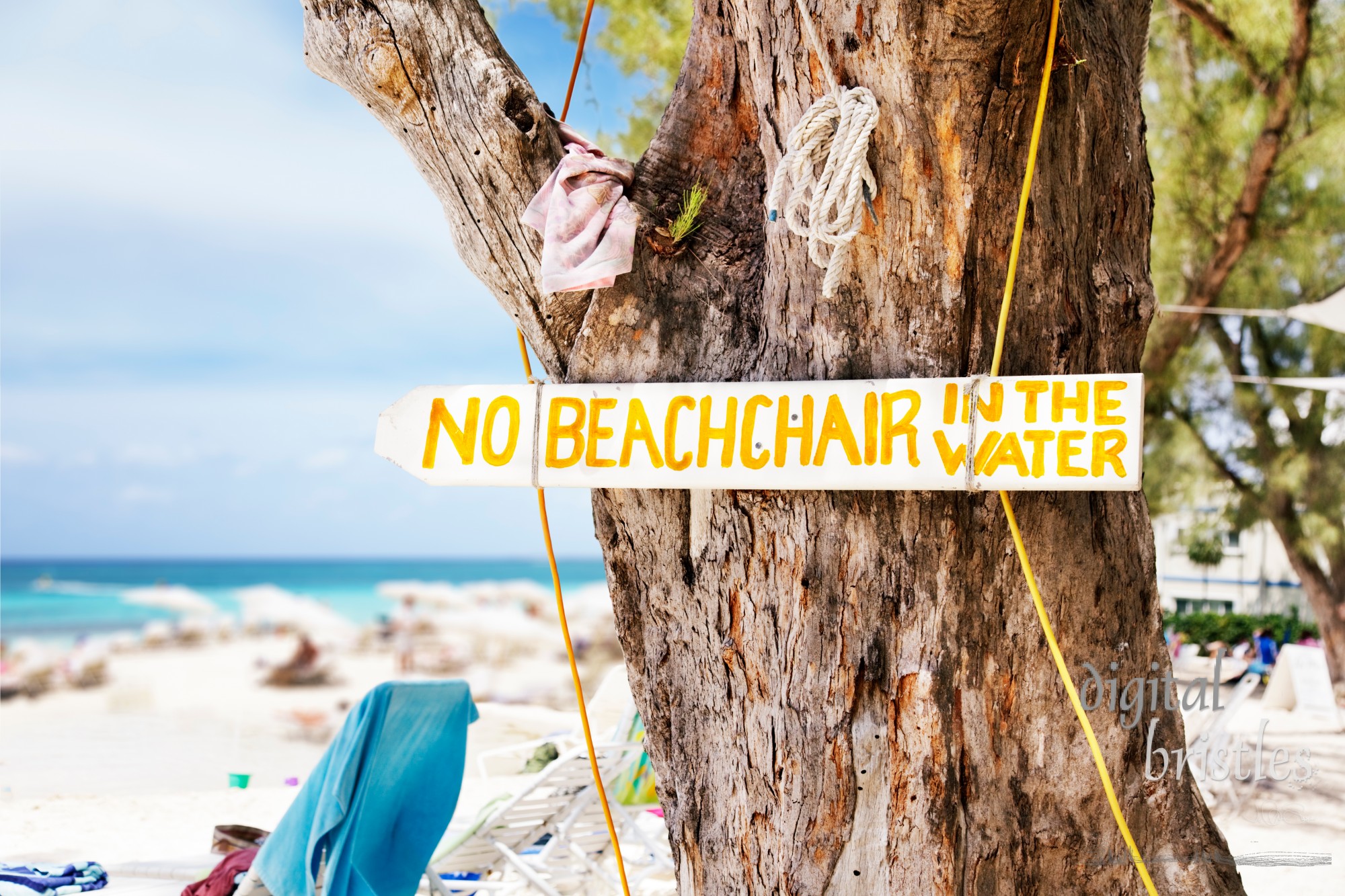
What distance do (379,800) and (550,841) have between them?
2.92ft

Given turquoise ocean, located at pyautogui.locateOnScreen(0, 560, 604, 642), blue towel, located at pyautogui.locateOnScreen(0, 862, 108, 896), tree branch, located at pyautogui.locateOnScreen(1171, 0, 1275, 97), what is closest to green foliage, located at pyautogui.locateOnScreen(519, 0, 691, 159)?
tree branch, located at pyautogui.locateOnScreen(1171, 0, 1275, 97)

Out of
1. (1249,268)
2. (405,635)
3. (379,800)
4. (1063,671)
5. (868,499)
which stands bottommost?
(405,635)

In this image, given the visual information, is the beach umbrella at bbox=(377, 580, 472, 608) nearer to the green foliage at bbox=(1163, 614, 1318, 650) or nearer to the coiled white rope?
the green foliage at bbox=(1163, 614, 1318, 650)

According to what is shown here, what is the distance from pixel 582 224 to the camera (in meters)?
1.60

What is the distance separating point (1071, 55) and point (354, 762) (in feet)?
8.72

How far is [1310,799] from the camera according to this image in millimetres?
5594

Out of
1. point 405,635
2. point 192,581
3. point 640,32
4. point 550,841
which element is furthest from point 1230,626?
point 192,581

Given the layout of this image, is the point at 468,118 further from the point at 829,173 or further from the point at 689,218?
the point at 829,173

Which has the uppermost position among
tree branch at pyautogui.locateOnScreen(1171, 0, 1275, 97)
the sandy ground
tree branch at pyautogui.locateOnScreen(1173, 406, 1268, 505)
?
tree branch at pyautogui.locateOnScreen(1171, 0, 1275, 97)

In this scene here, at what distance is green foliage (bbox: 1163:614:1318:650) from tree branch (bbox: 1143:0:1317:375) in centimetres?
390

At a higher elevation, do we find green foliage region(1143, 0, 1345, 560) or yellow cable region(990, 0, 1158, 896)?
green foliage region(1143, 0, 1345, 560)

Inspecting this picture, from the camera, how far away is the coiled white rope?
1.40m

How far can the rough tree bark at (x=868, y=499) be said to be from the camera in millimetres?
1445

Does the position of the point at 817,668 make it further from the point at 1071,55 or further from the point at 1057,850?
the point at 1071,55
